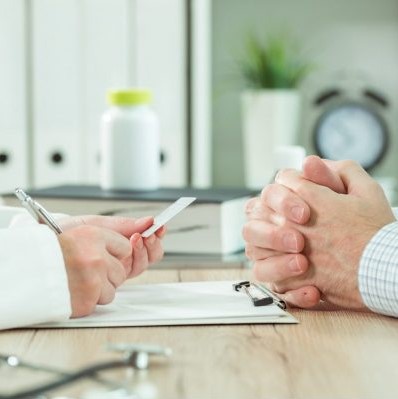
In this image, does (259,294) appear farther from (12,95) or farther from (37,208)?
(12,95)

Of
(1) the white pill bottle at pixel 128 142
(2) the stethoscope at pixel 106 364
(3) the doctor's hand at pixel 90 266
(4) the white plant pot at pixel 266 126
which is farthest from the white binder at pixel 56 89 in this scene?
(2) the stethoscope at pixel 106 364

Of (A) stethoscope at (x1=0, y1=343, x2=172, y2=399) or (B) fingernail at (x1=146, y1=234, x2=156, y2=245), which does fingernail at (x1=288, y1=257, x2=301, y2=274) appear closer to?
(B) fingernail at (x1=146, y1=234, x2=156, y2=245)

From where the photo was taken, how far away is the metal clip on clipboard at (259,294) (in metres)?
0.95

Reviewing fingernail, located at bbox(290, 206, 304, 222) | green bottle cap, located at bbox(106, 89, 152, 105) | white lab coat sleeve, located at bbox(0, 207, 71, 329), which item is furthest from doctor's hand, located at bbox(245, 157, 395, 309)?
green bottle cap, located at bbox(106, 89, 152, 105)

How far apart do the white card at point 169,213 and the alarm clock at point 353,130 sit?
2.05 metres

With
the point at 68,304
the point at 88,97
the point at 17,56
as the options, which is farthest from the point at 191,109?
the point at 68,304

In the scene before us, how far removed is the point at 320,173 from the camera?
1.02 metres

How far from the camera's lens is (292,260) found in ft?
3.30

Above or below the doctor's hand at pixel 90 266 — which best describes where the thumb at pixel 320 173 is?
above

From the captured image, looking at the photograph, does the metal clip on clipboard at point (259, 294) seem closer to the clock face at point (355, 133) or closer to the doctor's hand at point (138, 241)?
the doctor's hand at point (138, 241)

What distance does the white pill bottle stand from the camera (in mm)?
1468

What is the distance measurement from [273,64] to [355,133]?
1.09 feet

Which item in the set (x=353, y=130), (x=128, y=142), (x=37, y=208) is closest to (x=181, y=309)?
(x=37, y=208)

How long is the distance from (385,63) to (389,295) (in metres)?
2.23
